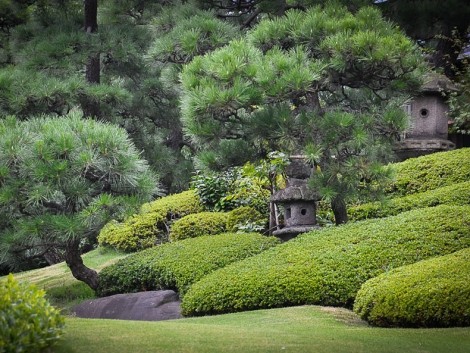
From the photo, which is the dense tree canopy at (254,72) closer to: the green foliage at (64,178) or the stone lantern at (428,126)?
the green foliage at (64,178)

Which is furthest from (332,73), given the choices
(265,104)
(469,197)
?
(469,197)

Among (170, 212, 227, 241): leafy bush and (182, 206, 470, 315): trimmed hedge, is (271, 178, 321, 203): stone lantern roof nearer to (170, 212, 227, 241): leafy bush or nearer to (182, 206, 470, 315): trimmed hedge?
(182, 206, 470, 315): trimmed hedge

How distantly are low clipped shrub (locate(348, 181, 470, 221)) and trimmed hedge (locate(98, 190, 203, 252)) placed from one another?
3579mm

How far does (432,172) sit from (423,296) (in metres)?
5.55

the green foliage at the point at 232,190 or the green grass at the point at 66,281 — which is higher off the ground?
the green foliage at the point at 232,190

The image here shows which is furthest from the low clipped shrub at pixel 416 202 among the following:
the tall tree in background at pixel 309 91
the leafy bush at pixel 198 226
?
the leafy bush at pixel 198 226

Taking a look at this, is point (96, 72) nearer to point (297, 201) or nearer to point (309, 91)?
point (297, 201)

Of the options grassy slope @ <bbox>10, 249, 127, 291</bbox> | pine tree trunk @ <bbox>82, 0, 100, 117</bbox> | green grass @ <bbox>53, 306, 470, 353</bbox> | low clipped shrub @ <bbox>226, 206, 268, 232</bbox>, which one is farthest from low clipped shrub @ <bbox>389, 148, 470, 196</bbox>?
pine tree trunk @ <bbox>82, 0, 100, 117</bbox>

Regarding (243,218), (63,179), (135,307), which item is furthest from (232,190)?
(63,179)

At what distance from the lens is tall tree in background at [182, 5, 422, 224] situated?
27.3ft

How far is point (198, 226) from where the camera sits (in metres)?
11.9

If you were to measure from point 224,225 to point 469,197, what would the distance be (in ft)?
13.9

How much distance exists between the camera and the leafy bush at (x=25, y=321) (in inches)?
146

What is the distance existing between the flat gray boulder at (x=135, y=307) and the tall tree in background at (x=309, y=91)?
191 cm
